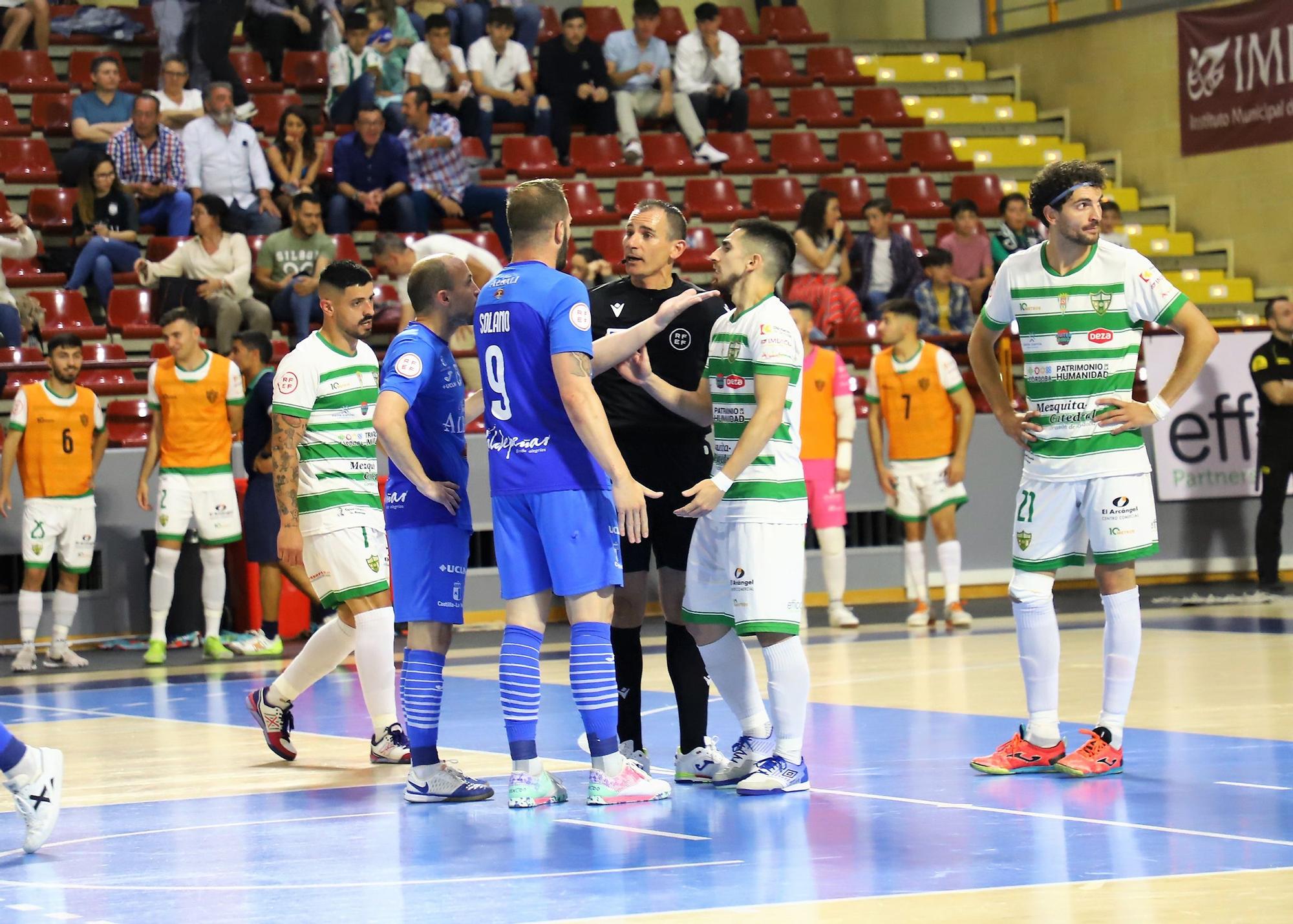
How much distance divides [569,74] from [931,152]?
14.3 ft

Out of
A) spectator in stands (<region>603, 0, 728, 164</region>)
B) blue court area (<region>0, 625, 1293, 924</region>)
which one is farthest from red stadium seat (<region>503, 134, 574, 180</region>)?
blue court area (<region>0, 625, 1293, 924</region>)

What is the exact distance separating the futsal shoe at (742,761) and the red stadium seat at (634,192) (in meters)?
11.9

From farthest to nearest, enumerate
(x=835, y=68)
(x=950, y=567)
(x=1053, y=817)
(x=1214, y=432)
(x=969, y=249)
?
(x=835, y=68) → (x=969, y=249) → (x=1214, y=432) → (x=950, y=567) → (x=1053, y=817)

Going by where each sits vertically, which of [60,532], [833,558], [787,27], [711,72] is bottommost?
[833,558]

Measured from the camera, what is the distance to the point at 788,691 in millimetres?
6246

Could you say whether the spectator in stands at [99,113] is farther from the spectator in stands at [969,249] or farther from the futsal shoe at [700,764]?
the futsal shoe at [700,764]

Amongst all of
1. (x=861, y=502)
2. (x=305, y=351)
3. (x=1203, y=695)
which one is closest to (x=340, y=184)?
(x=861, y=502)

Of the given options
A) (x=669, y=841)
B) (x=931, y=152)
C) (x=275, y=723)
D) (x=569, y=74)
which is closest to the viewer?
(x=669, y=841)

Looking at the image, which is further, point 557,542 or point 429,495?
point 429,495

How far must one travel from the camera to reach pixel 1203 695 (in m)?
8.37

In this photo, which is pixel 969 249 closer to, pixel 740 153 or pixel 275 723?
pixel 740 153

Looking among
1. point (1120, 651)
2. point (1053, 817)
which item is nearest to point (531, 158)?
point (1120, 651)

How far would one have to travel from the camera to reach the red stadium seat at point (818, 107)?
20719 millimetres

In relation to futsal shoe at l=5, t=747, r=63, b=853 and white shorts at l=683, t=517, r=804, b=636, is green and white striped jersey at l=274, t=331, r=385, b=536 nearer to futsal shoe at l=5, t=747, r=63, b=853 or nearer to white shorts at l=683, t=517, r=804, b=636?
white shorts at l=683, t=517, r=804, b=636
